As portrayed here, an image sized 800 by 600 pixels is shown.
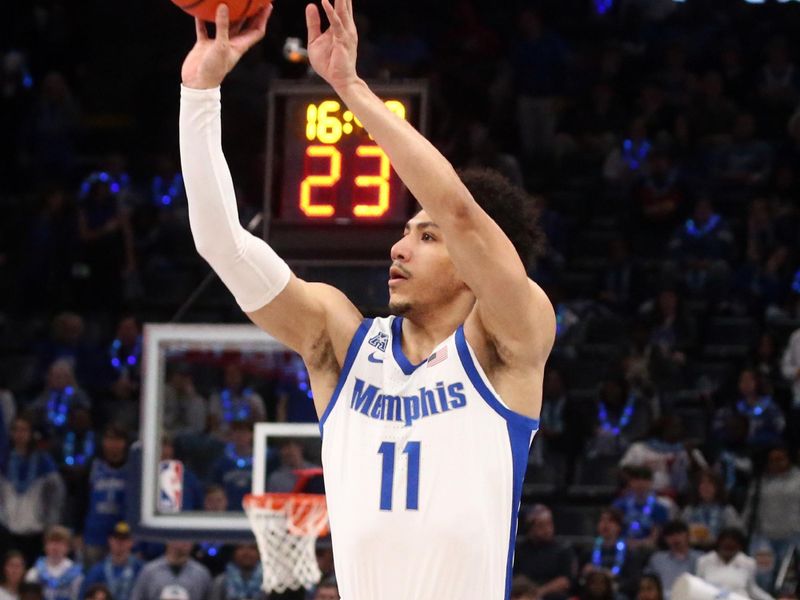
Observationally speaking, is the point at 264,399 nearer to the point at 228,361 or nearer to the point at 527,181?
the point at 228,361

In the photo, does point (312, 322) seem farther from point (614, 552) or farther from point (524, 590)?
point (614, 552)

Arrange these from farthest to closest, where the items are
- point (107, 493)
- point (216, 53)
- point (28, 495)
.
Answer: point (28, 495) → point (107, 493) → point (216, 53)

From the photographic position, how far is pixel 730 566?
37.7 feet

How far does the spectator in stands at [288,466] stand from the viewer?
375 inches

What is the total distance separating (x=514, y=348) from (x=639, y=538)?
8462 mm

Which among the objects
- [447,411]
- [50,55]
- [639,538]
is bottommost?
[639,538]

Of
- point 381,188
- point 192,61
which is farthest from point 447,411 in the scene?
point 381,188

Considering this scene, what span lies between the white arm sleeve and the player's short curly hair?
0.63 m

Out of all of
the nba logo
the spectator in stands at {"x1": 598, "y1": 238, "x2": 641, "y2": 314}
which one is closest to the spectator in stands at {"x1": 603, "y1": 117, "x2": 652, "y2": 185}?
the spectator in stands at {"x1": 598, "y1": 238, "x2": 641, "y2": 314}

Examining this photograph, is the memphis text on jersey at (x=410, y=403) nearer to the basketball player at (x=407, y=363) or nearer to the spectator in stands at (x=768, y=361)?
the basketball player at (x=407, y=363)

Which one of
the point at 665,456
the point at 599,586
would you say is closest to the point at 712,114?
the point at 665,456

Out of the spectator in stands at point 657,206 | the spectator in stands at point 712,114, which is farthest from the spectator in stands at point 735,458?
the spectator in stands at point 712,114

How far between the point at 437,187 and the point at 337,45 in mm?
389

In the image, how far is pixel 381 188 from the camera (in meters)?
9.48
